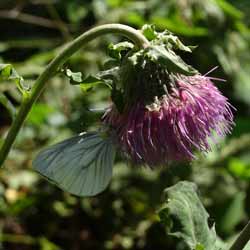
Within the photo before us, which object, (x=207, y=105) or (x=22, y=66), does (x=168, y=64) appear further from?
(x=22, y=66)

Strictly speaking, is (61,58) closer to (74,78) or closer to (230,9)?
(74,78)

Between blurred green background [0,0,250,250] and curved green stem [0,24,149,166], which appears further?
blurred green background [0,0,250,250]

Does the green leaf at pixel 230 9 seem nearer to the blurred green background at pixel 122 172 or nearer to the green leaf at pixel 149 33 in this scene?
the blurred green background at pixel 122 172

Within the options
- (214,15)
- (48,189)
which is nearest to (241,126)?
(214,15)

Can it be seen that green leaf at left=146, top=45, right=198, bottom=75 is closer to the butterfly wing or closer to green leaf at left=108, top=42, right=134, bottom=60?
green leaf at left=108, top=42, right=134, bottom=60

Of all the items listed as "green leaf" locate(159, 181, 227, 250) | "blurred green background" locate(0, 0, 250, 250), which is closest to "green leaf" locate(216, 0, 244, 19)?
"blurred green background" locate(0, 0, 250, 250)

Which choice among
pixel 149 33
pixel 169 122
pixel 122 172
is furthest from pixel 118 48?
pixel 122 172
